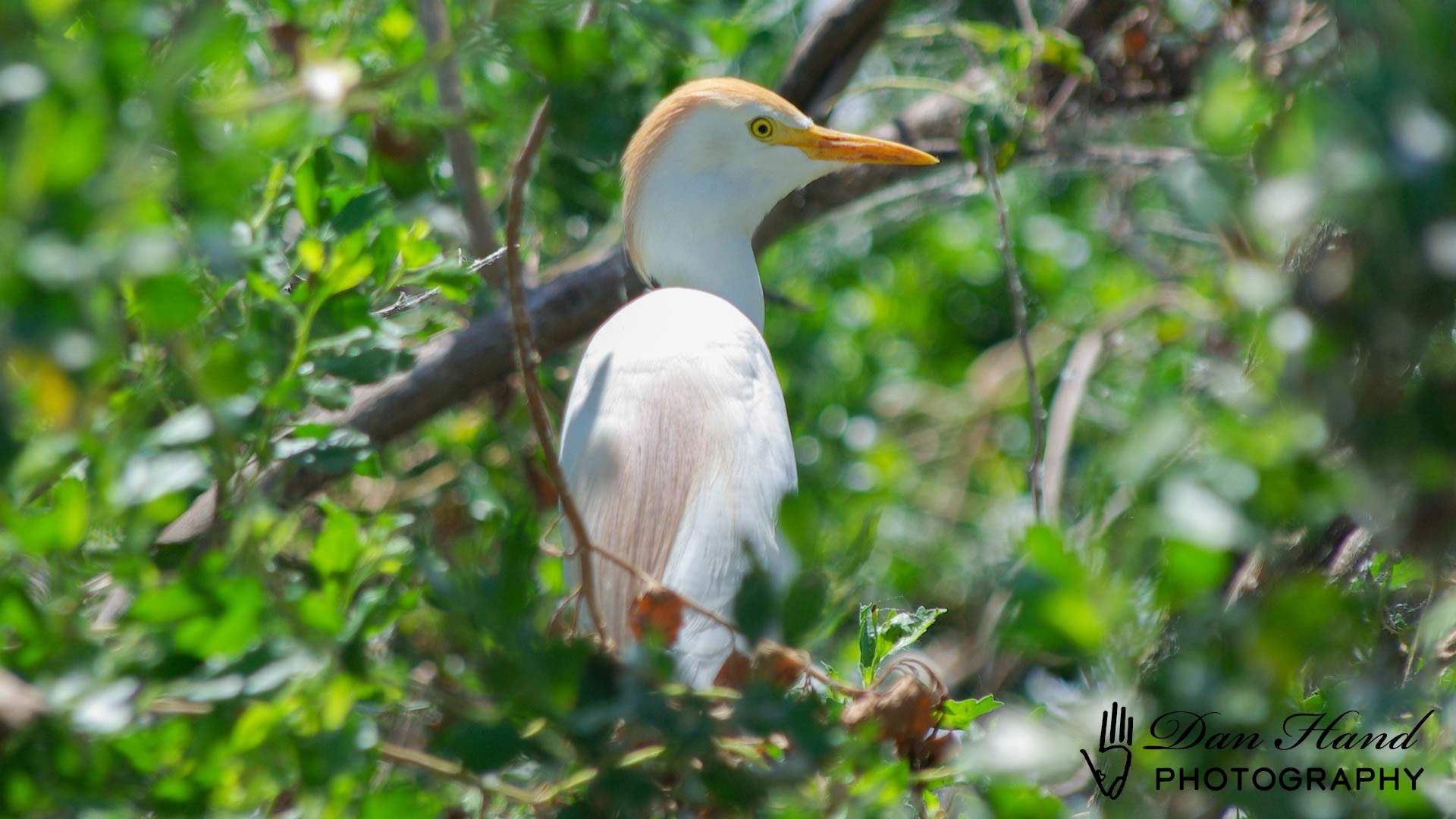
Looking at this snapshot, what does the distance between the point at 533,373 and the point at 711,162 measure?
1.46m

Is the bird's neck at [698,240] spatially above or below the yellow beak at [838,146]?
below

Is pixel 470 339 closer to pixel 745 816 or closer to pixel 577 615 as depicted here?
pixel 577 615

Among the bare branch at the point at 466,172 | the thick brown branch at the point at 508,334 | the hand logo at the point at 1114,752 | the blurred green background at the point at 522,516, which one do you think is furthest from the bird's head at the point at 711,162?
the hand logo at the point at 1114,752

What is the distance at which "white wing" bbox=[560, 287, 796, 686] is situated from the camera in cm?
186

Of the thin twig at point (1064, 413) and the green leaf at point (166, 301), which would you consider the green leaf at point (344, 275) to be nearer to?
the green leaf at point (166, 301)

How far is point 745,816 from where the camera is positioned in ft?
3.04

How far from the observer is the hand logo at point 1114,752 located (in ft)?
2.63

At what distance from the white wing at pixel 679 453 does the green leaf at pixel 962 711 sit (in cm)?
45

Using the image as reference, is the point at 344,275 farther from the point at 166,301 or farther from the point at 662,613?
the point at 166,301

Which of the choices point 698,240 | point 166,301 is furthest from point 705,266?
point 166,301

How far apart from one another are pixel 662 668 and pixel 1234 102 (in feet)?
1.84

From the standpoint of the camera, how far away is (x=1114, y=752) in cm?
83

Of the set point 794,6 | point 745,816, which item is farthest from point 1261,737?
point 794,6

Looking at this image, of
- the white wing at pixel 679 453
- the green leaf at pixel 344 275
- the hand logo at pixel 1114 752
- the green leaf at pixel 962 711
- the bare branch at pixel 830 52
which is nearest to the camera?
the hand logo at pixel 1114 752
